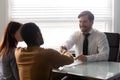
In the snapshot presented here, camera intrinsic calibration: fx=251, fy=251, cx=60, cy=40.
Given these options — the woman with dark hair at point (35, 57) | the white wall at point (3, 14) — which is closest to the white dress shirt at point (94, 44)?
the woman with dark hair at point (35, 57)

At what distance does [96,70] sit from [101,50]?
0.65m

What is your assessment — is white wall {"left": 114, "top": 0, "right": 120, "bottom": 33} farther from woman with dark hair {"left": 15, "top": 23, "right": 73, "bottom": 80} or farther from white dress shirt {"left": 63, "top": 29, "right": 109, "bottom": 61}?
woman with dark hair {"left": 15, "top": 23, "right": 73, "bottom": 80}

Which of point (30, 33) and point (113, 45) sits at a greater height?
point (30, 33)

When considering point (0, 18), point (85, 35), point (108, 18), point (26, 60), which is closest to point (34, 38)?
point (26, 60)

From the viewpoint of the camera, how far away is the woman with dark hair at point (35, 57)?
7.00ft

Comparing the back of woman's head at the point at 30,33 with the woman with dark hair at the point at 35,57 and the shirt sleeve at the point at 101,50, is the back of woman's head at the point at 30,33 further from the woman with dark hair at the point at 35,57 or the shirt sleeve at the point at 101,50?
the shirt sleeve at the point at 101,50

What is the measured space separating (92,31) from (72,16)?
2.58 feet

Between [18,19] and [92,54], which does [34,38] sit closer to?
[92,54]

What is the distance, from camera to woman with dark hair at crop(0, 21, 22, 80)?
7.60ft

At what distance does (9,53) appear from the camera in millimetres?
2338

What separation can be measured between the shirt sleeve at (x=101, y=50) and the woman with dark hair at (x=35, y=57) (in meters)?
0.77

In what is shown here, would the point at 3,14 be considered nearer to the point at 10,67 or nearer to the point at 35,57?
the point at 10,67

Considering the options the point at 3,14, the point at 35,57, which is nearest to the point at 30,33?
the point at 35,57

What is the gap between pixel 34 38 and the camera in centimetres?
214
